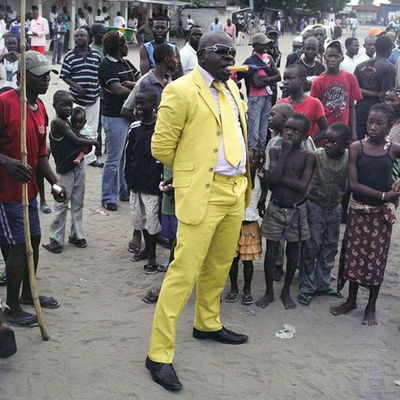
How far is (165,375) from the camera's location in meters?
3.57

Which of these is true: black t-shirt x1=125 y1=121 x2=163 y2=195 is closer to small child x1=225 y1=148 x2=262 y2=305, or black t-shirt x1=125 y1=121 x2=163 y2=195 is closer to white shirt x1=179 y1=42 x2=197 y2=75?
small child x1=225 y1=148 x2=262 y2=305

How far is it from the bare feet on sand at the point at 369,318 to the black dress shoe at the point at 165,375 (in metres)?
1.75

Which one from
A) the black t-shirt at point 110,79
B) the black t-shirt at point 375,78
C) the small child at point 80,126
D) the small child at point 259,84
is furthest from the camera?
the small child at point 259,84

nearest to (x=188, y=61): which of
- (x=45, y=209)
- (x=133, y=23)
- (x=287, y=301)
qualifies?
(x=45, y=209)

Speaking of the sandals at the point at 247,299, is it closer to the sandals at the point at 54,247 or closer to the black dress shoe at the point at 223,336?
the black dress shoe at the point at 223,336

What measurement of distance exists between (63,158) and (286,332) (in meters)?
2.71

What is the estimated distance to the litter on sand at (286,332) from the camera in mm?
4328

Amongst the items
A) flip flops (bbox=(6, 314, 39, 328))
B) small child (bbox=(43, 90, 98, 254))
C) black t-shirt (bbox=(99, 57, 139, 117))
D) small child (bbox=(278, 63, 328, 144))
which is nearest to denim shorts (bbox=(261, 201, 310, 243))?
small child (bbox=(278, 63, 328, 144))

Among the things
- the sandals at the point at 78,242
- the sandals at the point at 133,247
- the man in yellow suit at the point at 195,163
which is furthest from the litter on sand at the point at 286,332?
the sandals at the point at 78,242

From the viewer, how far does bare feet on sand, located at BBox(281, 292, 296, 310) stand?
479cm

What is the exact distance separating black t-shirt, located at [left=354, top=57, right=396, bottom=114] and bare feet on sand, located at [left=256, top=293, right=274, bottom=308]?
3.73 m

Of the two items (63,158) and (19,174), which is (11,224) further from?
(63,158)

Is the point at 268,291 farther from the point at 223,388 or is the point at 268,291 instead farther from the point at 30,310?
the point at 30,310

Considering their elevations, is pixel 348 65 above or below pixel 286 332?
above
